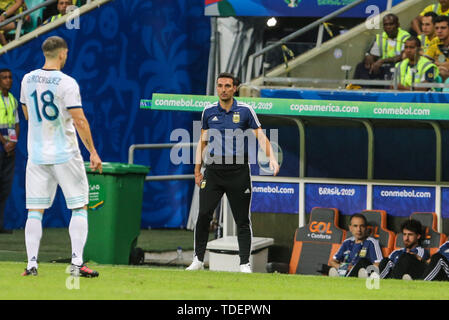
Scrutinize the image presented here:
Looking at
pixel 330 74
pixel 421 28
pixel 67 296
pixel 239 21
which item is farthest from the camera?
pixel 239 21

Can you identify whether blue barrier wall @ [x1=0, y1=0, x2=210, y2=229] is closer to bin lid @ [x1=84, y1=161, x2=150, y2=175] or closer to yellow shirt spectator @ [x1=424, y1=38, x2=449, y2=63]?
bin lid @ [x1=84, y1=161, x2=150, y2=175]

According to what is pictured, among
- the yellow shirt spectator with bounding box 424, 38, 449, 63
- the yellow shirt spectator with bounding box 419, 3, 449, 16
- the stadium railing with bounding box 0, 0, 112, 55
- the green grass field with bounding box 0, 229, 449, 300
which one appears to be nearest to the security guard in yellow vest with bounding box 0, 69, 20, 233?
the stadium railing with bounding box 0, 0, 112, 55

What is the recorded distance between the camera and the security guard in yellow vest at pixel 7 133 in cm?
1606

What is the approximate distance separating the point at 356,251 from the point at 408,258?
1.03 metres

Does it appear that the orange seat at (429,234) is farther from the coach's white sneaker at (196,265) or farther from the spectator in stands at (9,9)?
the spectator in stands at (9,9)

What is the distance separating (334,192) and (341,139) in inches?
26.1

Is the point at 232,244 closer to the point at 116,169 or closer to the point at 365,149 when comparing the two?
the point at 116,169

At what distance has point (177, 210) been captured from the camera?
18.3 metres

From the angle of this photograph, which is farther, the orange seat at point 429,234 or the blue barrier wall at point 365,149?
the blue barrier wall at point 365,149

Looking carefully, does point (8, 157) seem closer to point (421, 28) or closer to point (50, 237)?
point (50, 237)

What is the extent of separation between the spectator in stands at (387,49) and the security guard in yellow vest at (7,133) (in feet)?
18.0

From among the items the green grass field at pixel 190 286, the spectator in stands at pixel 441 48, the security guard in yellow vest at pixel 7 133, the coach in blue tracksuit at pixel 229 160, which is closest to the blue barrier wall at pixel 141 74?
the security guard in yellow vest at pixel 7 133

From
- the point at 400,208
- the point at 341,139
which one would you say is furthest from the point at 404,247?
the point at 341,139

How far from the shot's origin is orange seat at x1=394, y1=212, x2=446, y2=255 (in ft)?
40.3
